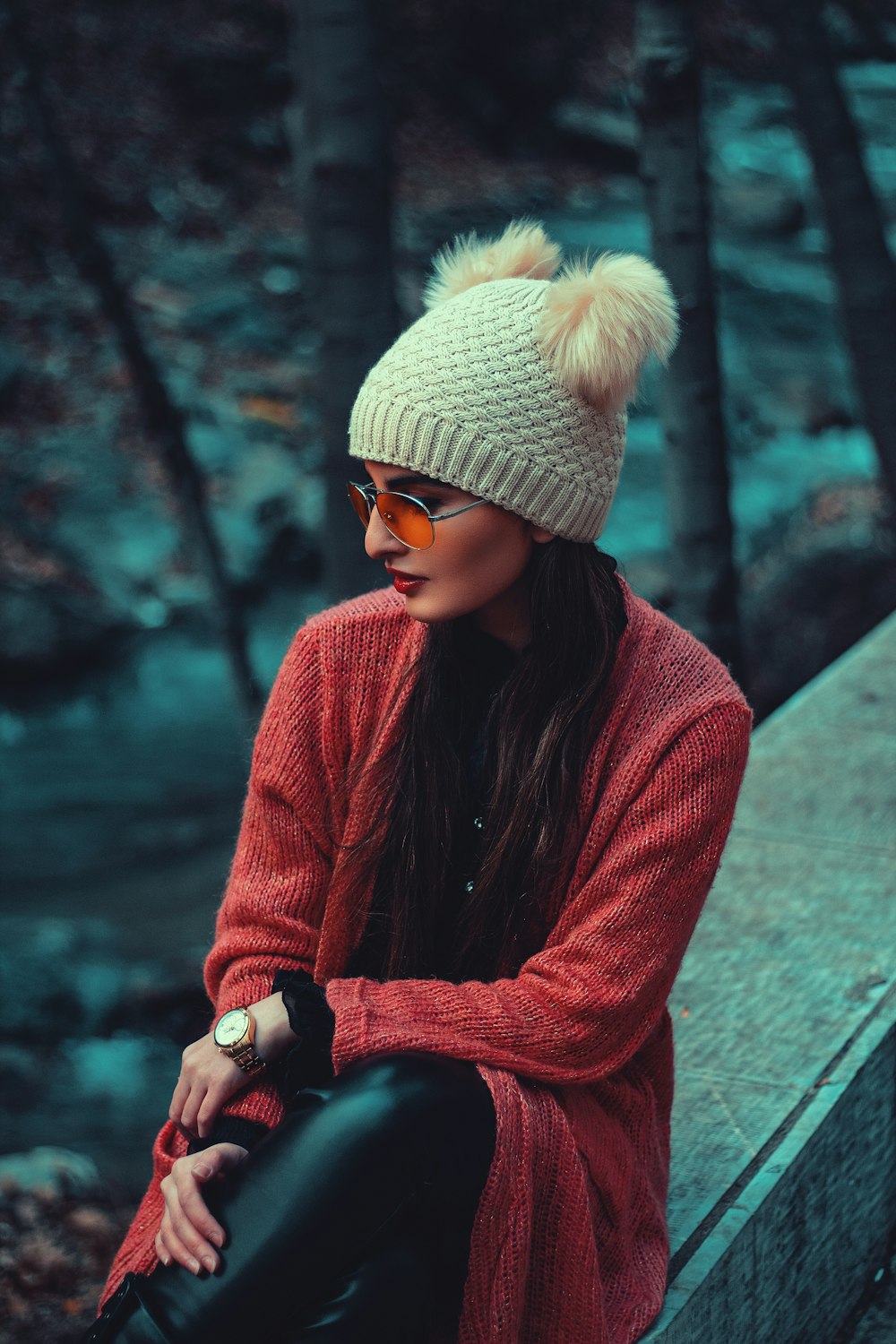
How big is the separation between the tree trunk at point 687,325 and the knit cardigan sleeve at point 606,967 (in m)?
2.31

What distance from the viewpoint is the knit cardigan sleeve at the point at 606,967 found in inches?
75.0

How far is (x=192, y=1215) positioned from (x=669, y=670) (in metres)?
0.96

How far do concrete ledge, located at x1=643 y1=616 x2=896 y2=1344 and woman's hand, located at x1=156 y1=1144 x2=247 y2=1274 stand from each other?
0.66 metres

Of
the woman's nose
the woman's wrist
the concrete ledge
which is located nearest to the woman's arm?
the woman's wrist

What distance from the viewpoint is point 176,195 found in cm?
1319

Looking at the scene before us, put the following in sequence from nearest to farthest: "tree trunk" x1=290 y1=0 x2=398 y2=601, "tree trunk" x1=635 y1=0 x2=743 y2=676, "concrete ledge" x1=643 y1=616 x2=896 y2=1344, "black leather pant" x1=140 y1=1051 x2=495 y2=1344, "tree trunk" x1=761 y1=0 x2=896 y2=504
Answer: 1. "black leather pant" x1=140 y1=1051 x2=495 y2=1344
2. "concrete ledge" x1=643 y1=616 x2=896 y2=1344
3. "tree trunk" x1=290 y1=0 x2=398 y2=601
4. "tree trunk" x1=635 y1=0 x2=743 y2=676
5. "tree trunk" x1=761 y1=0 x2=896 y2=504

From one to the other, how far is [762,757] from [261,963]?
7.79ft

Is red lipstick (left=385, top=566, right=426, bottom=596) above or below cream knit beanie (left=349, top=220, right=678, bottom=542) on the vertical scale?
below

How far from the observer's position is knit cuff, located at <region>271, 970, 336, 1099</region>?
1.95m

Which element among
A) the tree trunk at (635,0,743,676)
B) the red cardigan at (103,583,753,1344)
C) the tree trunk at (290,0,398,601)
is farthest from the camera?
the tree trunk at (635,0,743,676)

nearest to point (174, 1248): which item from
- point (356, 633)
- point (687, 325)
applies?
point (356, 633)

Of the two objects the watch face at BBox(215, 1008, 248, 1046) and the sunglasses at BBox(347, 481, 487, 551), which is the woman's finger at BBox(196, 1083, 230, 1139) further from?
the sunglasses at BBox(347, 481, 487, 551)

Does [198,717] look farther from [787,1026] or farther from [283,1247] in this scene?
[283,1247]

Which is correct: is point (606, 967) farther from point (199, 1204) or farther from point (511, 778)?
point (199, 1204)
